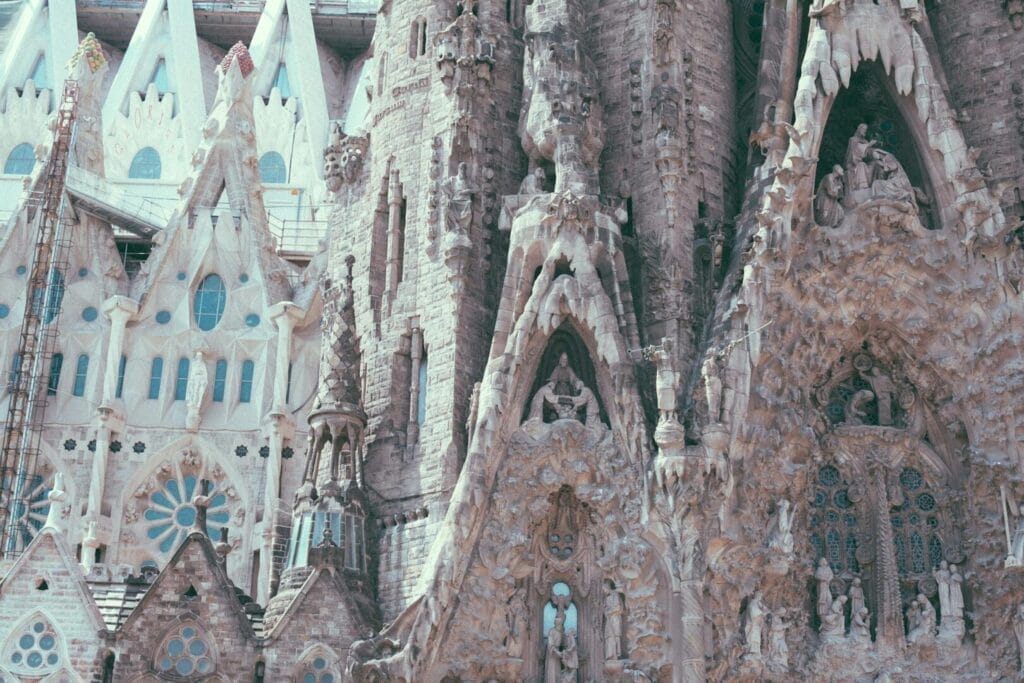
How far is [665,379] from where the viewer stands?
2133 centimetres

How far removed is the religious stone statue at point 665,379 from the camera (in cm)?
2120

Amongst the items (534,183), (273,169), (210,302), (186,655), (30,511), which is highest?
(273,169)

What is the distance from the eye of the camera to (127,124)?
122ft

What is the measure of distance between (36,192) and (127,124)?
8.02m

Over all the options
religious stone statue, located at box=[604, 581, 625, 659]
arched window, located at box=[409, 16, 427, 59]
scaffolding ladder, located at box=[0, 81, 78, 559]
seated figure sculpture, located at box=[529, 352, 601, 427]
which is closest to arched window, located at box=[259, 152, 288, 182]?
scaffolding ladder, located at box=[0, 81, 78, 559]

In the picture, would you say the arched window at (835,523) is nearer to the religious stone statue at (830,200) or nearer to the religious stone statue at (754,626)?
the religious stone statue at (754,626)

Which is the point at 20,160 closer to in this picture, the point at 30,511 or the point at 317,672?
the point at 30,511

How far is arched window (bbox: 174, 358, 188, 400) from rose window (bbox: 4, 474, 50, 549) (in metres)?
2.62

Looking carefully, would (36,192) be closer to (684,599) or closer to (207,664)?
(207,664)

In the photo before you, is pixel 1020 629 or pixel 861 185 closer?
pixel 1020 629

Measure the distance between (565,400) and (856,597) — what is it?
4.81 m

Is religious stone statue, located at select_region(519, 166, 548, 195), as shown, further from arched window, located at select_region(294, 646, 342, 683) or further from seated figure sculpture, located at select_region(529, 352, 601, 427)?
arched window, located at select_region(294, 646, 342, 683)

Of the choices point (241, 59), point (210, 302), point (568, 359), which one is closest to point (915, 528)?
point (568, 359)

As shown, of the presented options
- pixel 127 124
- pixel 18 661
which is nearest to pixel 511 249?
pixel 18 661
